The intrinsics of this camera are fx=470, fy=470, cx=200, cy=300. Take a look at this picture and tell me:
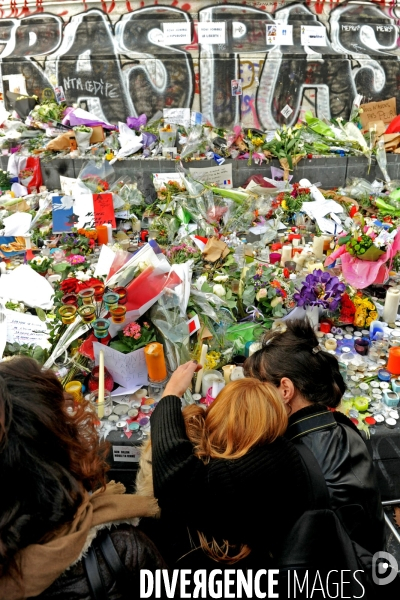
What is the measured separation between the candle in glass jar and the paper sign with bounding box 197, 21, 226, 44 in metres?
7.71

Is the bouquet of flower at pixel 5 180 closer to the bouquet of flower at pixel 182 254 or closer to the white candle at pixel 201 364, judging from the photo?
the bouquet of flower at pixel 182 254

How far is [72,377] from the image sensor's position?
9.54 feet

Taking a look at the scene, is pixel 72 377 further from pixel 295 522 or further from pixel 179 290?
pixel 295 522

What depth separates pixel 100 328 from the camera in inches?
111

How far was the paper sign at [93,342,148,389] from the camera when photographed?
9.18ft

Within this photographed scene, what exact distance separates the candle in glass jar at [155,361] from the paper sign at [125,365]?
0.17 feet

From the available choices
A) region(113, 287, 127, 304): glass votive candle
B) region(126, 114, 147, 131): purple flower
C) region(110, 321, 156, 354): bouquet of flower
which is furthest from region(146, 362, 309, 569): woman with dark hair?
region(126, 114, 147, 131): purple flower

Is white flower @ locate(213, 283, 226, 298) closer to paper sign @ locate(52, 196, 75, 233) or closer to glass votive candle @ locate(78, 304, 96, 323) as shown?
glass votive candle @ locate(78, 304, 96, 323)

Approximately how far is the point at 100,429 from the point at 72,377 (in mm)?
429

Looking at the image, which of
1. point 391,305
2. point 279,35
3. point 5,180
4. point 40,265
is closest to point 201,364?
point 391,305

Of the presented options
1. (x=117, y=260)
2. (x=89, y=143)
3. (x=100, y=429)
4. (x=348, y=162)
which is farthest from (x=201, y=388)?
(x=89, y=143)

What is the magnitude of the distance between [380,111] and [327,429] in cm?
781

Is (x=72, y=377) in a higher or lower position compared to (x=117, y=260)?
lower

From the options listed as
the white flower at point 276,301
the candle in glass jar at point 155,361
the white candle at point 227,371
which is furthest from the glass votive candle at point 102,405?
the white flower at point 276,301
